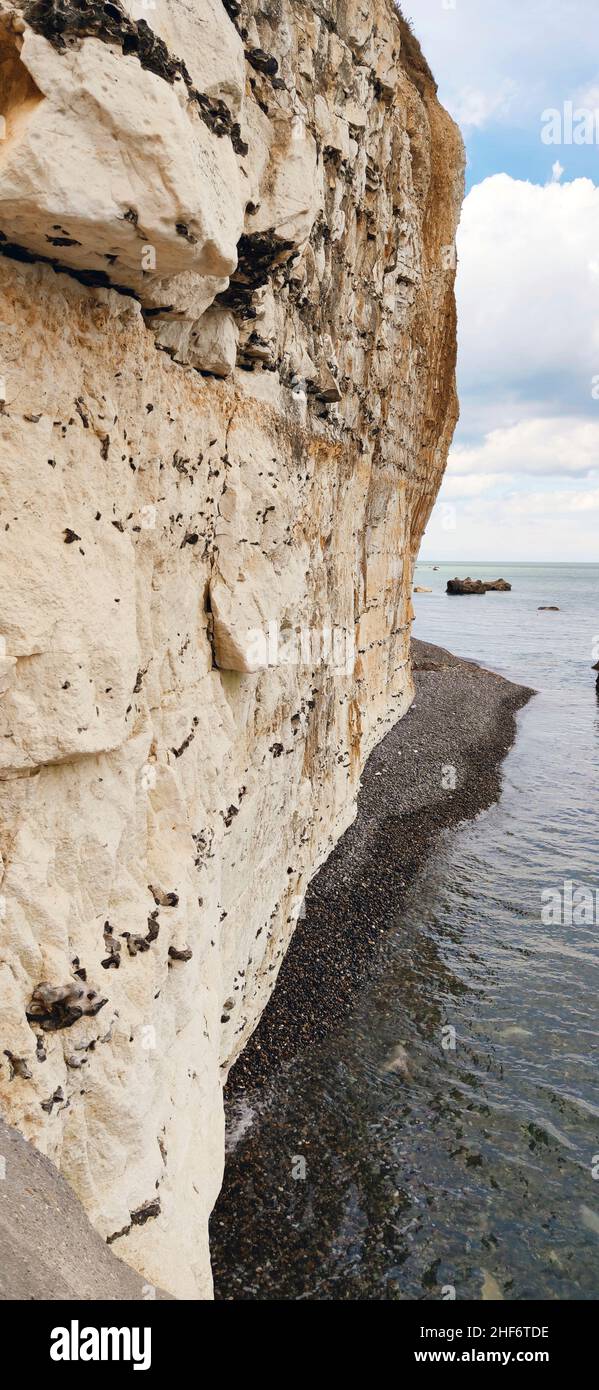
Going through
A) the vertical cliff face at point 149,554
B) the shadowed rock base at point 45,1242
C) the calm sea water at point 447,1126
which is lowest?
the calm sea water at point 447,1126

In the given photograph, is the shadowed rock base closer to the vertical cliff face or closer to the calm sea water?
the vertical cliff face

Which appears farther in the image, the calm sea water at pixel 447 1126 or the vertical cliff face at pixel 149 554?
the calm sea water at pixel 447 1126

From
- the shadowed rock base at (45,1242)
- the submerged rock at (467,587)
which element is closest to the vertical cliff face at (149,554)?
the shadowed rock base at (45,1242)

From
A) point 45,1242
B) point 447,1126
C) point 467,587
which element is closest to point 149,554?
point 45,1242

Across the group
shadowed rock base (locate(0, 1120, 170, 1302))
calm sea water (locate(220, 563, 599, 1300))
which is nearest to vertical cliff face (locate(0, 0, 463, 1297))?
shadowed rock base (locate(0, 1120, 170, 1302))

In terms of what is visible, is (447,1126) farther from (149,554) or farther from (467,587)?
(467,587)

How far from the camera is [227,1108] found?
13.0 metres

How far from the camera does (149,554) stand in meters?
8.66

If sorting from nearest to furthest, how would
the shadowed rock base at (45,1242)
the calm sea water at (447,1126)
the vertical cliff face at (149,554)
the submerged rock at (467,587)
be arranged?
the shadowed rock base at (45,1242) < the vertical cliff face at (149,554) < the calm sea water at (447,1126) < the submerged rock at (467,587)

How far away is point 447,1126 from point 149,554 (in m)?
11.4

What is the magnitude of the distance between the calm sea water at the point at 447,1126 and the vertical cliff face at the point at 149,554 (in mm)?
1832

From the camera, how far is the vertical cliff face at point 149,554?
20.1 feet

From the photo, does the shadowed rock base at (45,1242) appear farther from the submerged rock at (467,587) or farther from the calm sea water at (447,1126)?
the submerged rock at (467,587)

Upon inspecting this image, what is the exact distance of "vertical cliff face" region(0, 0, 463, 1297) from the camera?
613 centimetres
